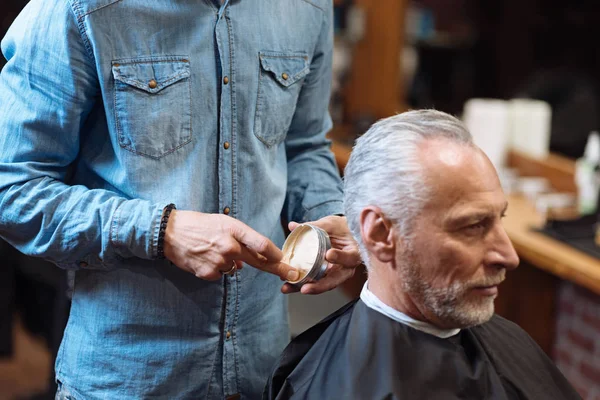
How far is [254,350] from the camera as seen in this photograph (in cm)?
149

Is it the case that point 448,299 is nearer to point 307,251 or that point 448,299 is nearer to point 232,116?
point 307,251

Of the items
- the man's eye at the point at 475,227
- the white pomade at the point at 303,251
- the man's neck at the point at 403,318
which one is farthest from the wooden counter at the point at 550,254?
the white pomade at the point at 303,251

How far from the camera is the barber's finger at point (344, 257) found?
4.50 ft

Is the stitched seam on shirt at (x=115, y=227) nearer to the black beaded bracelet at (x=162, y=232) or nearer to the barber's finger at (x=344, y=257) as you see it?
the black beaded bracelet at (x=162, y=232)

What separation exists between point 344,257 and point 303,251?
80 mm

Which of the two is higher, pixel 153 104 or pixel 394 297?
pixel 153 104

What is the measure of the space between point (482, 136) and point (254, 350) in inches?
94.6

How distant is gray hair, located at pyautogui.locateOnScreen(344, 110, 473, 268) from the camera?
1.29 metres

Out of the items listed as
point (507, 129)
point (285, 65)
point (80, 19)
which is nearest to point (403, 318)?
point (285, 65)

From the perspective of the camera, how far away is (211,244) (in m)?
1.24

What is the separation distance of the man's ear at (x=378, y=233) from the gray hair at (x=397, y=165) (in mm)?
13

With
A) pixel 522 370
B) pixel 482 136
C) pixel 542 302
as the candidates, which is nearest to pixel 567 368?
pixel 542 302

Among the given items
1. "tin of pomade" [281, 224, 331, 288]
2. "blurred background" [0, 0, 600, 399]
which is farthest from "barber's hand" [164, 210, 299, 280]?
"blurred background" [0, 0, 600, 399]

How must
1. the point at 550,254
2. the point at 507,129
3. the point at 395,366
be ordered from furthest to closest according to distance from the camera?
the point at 507,129 → the point at 550,254 → the point at 395,366
